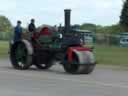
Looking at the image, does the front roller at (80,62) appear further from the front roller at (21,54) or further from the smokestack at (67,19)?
the front roller at (21,54)

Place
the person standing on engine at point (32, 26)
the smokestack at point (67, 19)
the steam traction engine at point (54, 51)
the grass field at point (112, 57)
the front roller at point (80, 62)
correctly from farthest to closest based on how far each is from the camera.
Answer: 1. the grass field at point (112, 57)
2. the person standing on engine at point (32, 26)
3. the smokestack at point (67, 19)
4. the steam traction engine at point (54, 51)
5. the front roller at point (80, 62)

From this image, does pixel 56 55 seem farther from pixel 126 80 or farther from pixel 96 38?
pixel 96 38

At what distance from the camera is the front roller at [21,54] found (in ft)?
76.2

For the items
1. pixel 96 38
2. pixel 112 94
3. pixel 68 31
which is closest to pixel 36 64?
pixel 68 31

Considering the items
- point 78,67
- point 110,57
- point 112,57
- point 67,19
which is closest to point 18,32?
point 67,19

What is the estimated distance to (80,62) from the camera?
69.5 ft

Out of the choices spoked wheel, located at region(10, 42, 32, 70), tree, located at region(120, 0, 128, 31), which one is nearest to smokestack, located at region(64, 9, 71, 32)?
spoked wheel, located at region(10, 42, 32, 70)

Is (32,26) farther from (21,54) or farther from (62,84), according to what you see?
(62,84)

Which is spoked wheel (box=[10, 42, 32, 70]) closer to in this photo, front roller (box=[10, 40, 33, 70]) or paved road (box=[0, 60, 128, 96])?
A: front roller (box=[10, 40, 33, 70])

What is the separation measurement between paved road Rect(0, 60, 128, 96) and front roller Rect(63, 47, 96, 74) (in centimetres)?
34

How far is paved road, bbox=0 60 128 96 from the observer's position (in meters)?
15.2

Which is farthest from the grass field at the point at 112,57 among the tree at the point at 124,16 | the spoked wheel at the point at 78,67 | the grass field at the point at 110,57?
the tree at the point at 124,16

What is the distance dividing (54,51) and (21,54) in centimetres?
155

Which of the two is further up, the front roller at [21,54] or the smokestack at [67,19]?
the smokestack at [67,19]
